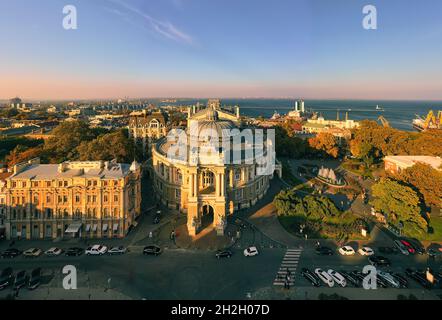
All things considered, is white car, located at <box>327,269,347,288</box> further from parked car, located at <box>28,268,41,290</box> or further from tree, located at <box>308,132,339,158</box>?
tree, located at <box>308,132,339,158</box>

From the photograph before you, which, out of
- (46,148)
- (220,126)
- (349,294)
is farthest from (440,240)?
(46,148)

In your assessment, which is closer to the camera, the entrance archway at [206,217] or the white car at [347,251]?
the white car at [347,251]

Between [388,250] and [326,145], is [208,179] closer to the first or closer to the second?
[388,250]

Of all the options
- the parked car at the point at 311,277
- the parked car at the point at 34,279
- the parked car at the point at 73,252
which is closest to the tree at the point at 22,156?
the parked car at the point at 73,252

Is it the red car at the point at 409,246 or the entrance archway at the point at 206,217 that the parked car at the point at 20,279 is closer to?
the entrance archway at the point at 206,217

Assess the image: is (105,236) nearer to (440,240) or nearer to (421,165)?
(440,240)

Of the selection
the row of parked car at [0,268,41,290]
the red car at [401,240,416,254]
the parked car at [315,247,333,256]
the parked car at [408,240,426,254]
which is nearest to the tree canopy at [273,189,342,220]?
the parked car at [315,247,333,256]

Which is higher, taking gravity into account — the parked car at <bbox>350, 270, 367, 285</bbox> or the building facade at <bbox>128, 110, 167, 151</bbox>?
the building facade at <bbox>128, 110, 167, 151</bbox>
